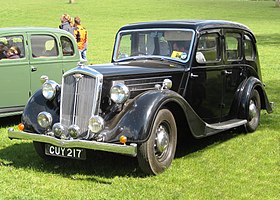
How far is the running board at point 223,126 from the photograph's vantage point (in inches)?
278

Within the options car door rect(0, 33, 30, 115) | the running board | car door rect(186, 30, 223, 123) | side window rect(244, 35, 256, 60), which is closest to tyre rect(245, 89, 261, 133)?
the running board

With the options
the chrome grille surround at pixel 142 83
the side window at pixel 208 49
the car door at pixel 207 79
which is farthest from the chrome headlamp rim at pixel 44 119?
the side window at pixel 208 49

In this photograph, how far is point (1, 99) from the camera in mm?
8766

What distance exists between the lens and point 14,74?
892 cm

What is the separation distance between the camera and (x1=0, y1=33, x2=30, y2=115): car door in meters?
8.81

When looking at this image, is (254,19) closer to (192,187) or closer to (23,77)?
(23,77)

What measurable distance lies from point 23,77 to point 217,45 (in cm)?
357

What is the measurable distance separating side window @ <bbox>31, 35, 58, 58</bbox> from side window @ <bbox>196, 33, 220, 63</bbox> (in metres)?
3.45

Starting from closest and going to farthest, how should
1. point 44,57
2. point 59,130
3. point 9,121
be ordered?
point 59,130
point 44,57
point 9,121

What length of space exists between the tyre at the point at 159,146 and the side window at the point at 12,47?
12.7ft

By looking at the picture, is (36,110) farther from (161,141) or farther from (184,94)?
(184,94)

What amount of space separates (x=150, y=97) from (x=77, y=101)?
0.90 m

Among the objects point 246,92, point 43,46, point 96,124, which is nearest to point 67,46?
point 43,46

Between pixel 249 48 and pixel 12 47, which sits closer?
pixel 249 48
